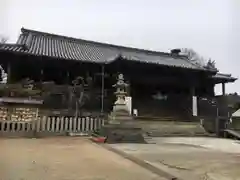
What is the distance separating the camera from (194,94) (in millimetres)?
21984

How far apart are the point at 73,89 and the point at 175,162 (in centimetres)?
1197

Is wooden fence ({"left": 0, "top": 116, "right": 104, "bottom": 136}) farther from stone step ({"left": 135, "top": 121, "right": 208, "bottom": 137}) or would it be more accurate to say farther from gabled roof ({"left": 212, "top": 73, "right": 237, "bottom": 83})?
gabled roof ({"left": 212, "top": 73, "right": 237, "bottom": 83})

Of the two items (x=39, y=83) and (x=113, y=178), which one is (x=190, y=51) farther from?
(x=113, y=178)

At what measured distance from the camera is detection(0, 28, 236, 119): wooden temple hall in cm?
1716

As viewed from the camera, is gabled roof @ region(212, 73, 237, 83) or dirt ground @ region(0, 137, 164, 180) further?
gabled roof @ region(212, 73, 237, 83)

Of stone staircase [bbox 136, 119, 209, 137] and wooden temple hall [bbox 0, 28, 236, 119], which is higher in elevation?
wooden temple hall [bbox 0, 28, 236, 119]

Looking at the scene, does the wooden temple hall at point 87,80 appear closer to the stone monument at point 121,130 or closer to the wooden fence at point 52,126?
the wooden fence at point 52,126

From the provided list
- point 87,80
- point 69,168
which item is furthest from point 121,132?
point 87,80

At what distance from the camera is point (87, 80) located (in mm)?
18484

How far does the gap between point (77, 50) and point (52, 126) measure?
931cm

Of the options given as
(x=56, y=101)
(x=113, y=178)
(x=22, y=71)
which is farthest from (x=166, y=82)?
(x=113, y=178)

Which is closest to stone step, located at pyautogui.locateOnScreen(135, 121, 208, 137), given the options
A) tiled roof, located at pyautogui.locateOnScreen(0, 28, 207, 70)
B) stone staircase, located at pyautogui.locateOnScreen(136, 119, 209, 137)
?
stone staircase, located at pyautogui.locateOnScreen(136, 119, 209, 137)

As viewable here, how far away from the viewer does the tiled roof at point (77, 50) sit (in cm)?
1865

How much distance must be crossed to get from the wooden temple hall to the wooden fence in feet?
3.82
